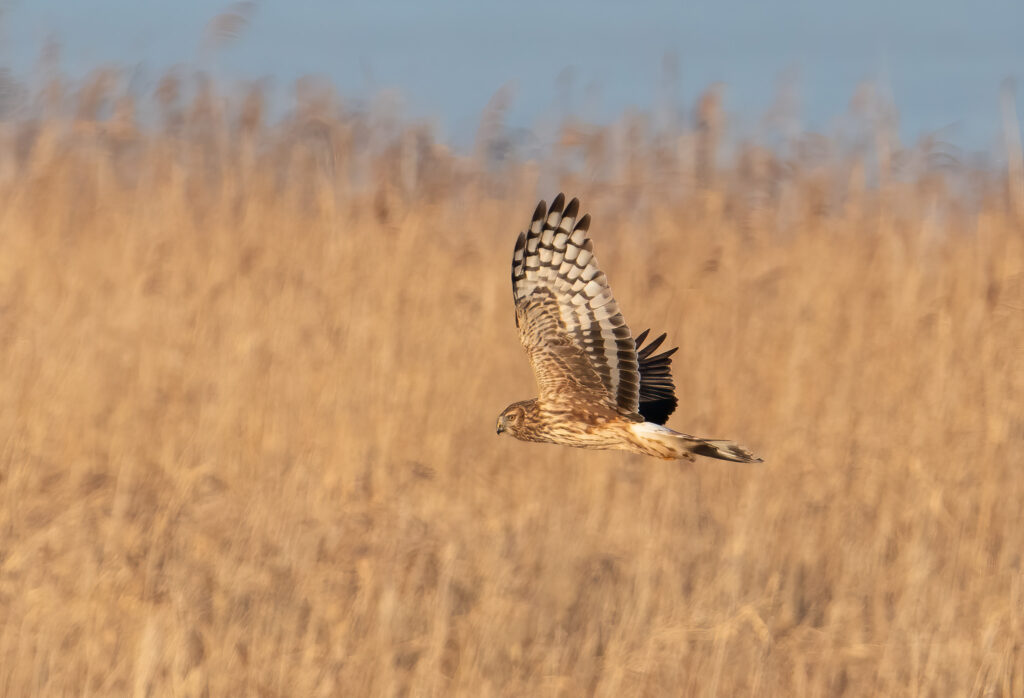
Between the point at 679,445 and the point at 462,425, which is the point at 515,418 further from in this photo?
the point at 462,425

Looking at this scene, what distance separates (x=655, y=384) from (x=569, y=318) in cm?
46

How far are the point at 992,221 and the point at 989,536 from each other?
148 cm

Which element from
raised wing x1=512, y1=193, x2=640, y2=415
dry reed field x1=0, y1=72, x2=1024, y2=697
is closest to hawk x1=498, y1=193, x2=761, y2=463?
raised wing x1=512, y1=193, x2=640, y2=415

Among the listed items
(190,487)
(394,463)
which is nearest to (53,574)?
(190,487)

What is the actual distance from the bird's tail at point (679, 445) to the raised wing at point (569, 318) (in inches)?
4.8

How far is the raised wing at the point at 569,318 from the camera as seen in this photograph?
345 cm

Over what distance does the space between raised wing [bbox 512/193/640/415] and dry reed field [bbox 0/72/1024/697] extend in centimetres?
97

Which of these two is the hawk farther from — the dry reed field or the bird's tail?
the dry reed field

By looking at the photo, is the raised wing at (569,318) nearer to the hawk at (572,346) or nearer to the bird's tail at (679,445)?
the hawk at (572,346)

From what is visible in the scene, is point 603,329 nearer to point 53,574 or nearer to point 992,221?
point 53,574

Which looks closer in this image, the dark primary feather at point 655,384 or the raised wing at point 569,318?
the raised wing at point 569,318

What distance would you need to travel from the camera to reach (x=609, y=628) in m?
4.47

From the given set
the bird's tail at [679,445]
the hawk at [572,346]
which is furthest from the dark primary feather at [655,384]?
the bird's tail at [679,445]

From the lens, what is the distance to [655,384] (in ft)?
12.6
